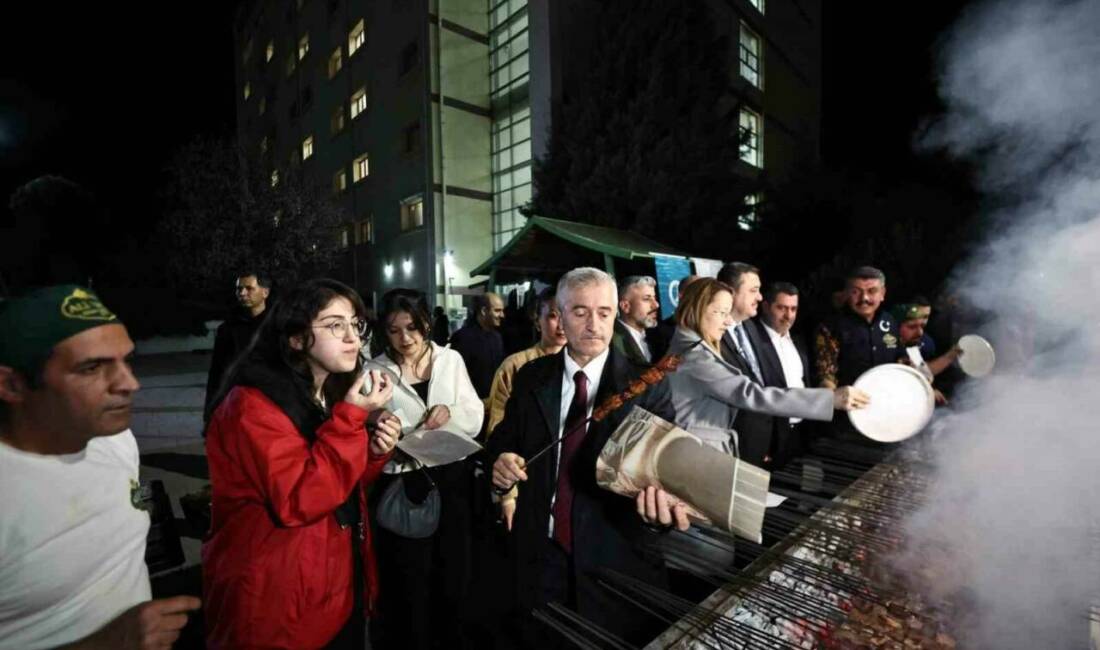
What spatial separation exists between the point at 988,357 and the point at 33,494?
18.0 feet

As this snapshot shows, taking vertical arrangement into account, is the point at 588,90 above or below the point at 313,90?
below

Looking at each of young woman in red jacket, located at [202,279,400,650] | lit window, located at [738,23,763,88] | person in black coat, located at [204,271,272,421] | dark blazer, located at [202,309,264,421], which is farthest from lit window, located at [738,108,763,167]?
young woman in red jacket, located at [202,279,400,650]

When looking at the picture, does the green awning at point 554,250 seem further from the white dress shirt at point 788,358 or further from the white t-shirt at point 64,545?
the white t-shirt at point 64,545

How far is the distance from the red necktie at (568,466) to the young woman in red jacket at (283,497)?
33.9 inches

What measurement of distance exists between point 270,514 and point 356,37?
32021 millimetres

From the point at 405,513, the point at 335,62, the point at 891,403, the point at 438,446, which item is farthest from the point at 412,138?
the point at 891,403

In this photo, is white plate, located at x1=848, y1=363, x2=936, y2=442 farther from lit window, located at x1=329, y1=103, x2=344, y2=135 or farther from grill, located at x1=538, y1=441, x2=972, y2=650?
lit window, located at x1=329, y1=103, x2=344, y2=135

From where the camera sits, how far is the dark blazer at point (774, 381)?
387 centimetres

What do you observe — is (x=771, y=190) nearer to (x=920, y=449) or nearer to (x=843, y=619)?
(x=920, y=449)

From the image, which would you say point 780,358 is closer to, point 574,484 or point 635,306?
point 635,306

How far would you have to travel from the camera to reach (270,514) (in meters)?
1.68

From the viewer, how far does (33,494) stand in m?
1.19

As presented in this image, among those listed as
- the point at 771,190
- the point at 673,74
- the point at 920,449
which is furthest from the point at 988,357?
the point at 673,74

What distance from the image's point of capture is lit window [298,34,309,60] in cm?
3266
